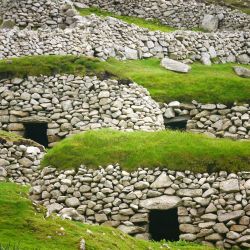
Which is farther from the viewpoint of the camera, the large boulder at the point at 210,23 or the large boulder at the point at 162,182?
the large boulder at the point at 210,23

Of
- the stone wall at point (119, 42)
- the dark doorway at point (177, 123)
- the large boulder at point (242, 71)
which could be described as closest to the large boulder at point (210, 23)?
the stone wall at point (119, 42)

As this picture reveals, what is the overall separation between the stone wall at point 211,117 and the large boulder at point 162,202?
10.1m

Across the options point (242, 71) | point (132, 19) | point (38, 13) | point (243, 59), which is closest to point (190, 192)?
point (242, 71)

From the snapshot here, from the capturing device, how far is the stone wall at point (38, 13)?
43.4 m

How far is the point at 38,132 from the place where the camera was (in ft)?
105

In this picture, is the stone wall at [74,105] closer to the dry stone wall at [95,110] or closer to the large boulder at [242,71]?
the dry stone wall at [95,110]

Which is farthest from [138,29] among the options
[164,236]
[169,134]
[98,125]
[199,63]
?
[164,236]

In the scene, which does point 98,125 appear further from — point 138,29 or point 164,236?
point 138,29

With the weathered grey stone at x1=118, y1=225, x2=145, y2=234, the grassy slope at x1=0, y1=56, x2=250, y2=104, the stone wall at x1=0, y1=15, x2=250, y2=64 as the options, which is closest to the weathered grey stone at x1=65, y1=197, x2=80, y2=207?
the weathered grey stone at x1=118, y1=225, x2=145, y2=234

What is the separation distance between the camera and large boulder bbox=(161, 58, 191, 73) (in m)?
36.7

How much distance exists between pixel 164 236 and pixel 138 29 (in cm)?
2225

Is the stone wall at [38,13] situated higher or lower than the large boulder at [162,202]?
higher

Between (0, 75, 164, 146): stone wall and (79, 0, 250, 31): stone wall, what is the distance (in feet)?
61.6

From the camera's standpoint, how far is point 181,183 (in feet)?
70.5
